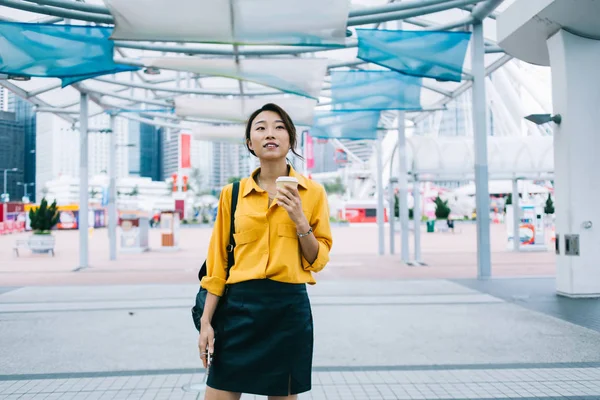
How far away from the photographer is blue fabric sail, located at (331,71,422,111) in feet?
36.5

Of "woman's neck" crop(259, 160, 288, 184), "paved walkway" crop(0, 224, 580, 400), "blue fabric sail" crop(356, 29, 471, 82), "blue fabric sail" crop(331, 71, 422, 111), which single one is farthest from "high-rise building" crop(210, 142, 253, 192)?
"woman's neck" crop(259, 160, 288, 184)

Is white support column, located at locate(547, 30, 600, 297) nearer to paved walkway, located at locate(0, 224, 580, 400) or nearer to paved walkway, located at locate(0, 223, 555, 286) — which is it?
paved walkway, located at locate(0, 224, 580, 400)

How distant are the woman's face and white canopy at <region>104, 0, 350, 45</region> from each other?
4946 millimetres

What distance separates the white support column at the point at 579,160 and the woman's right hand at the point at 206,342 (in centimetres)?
746

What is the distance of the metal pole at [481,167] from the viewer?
34.6 feet

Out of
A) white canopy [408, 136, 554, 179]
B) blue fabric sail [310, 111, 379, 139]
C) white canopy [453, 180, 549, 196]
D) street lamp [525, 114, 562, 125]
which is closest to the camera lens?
street lamp [525, 114, 562, 125]

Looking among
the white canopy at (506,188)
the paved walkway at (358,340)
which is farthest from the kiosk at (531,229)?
the white canopy at (506,188)

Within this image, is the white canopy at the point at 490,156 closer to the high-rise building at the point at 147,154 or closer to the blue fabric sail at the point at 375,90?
the blue fabric sail at the point at 375,90

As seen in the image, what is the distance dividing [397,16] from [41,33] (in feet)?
17.4

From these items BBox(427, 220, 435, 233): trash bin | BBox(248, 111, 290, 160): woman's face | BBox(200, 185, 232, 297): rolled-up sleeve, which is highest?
BBox(248, 111, 290, 160): woman's face

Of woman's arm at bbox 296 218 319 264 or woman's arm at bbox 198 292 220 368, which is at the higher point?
woman's arm at bbox 296 218 319 264

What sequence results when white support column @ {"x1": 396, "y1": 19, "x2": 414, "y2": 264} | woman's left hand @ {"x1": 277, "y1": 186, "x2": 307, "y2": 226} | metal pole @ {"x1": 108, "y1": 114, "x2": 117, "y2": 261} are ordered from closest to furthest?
woman's left hand @ {"x1": 277, "y1": 186, "x2": 307, "y2": 226} → white support column @ {"x1": 396, "y1": 19, "x2": 414, "y2": 264} → metal pole @ {"x1": 108, "y1": 114, "x2": 117, "y2": 261}

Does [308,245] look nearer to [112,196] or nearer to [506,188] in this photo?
[112,196]

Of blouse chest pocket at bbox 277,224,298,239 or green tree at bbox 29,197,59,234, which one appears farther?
green tree at bbox 29,197,59,234
